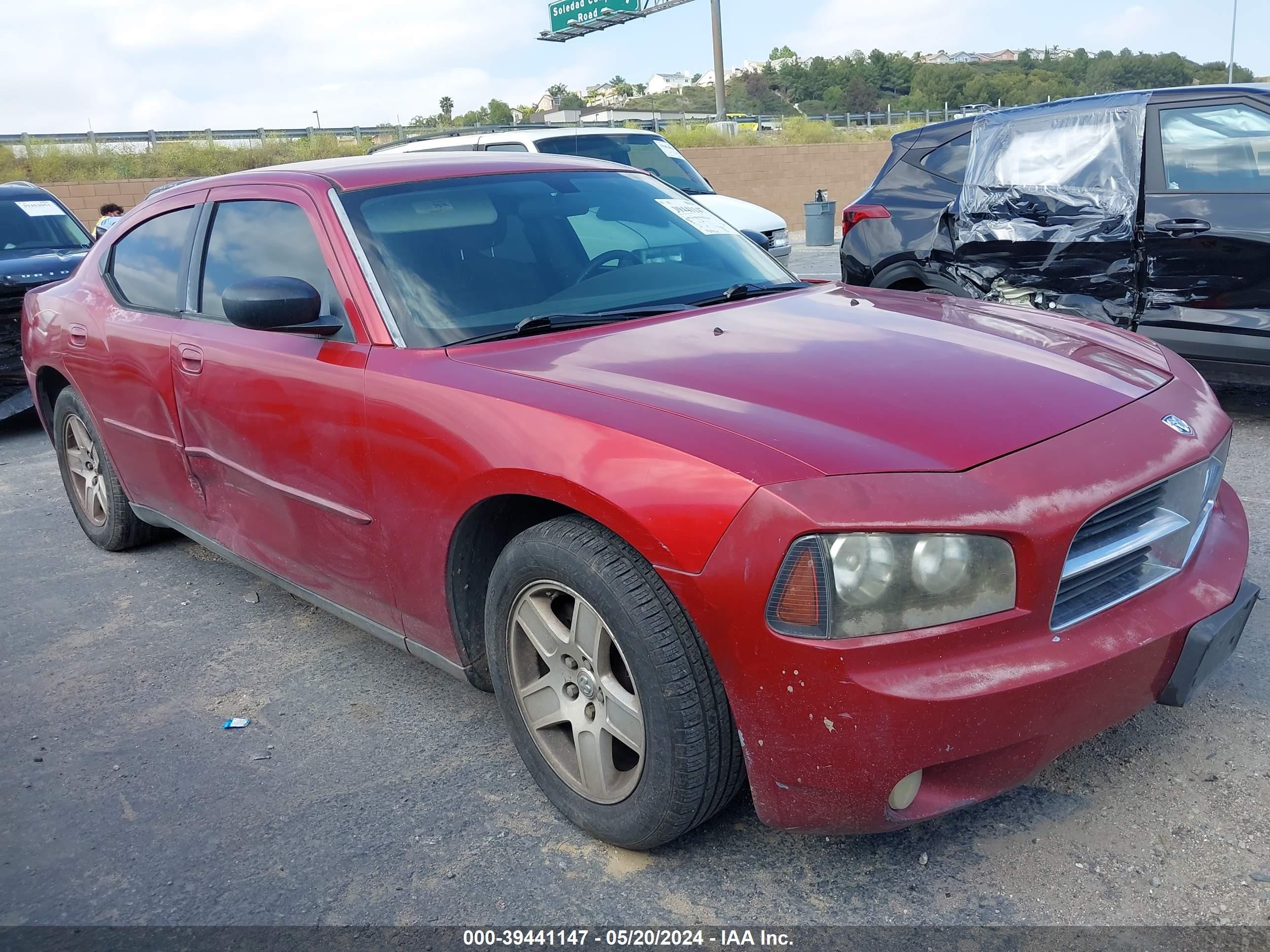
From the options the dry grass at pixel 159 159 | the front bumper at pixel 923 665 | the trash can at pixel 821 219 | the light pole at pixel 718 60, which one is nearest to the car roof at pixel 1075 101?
the front bumper at pixel 923 665

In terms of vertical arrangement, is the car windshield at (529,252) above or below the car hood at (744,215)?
above

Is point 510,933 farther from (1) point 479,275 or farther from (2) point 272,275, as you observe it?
(2) point 272,275

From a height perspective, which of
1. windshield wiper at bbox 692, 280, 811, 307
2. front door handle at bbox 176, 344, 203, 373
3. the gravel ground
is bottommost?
the gravel ground

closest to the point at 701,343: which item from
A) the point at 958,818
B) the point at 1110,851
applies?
→ the point at 958,818

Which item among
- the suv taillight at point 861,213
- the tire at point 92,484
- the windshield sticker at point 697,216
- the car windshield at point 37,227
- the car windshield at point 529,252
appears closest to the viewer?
the car windshield at point 529,252

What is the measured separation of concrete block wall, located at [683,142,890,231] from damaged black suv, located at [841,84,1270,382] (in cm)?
1936

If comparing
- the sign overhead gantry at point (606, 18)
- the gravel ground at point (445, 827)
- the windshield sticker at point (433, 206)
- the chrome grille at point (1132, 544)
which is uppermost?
the sign overhead gantry at point (606, 18)

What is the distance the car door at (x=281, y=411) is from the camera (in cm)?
301

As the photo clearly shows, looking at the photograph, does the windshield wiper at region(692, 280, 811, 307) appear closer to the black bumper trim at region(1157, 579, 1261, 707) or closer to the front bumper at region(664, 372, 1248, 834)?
the front bumper at region(664, 372, 1248, 834)

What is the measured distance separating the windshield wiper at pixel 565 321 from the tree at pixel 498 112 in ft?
150

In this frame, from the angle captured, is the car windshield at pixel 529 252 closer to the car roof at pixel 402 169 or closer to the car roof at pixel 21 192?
the car roof at pixel 402 169

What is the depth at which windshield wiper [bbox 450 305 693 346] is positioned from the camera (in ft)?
9.62

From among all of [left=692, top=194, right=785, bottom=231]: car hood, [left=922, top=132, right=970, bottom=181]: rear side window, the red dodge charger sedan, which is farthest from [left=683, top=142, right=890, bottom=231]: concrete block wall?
the red dodge charger sedan

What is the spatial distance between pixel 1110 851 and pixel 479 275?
2.17 metres
